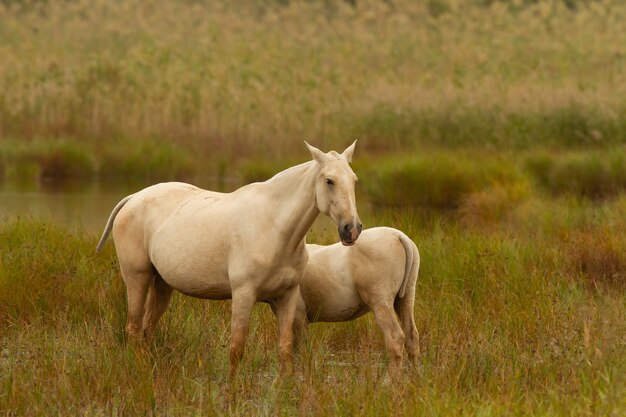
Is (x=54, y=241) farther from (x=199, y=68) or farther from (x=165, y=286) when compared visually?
(x=199, y=68)

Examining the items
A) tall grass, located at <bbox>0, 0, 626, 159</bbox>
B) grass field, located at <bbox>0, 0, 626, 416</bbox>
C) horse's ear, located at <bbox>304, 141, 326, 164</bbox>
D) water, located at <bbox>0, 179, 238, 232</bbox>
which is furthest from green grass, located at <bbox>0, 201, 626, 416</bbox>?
tall grass, located at <bbox>0, 0, 626, 159</bbox>

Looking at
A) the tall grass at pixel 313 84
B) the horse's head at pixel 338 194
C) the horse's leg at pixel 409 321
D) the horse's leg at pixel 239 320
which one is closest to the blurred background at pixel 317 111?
the tall grass at pixel 313 84

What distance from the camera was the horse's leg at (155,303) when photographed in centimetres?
714

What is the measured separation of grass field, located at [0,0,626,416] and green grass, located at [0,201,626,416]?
0.02 metres

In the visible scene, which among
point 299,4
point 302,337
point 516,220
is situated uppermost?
point 302,337

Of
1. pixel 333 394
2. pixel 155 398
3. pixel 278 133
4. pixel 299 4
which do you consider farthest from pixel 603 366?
pixel 299 4

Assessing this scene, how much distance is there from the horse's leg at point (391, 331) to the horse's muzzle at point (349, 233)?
1089 mm

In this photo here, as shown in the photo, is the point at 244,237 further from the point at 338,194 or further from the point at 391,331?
the point at 391,331

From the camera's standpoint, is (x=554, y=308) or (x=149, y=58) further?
(x=149, y=58)

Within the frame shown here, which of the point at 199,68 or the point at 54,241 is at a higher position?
the point at 54,241

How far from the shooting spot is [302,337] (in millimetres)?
6941

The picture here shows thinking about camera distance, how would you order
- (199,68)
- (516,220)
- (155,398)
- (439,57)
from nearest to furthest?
(155,398)
(516,220)
(199,68)
(439,57)

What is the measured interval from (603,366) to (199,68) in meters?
16.2

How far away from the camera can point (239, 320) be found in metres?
6.35
